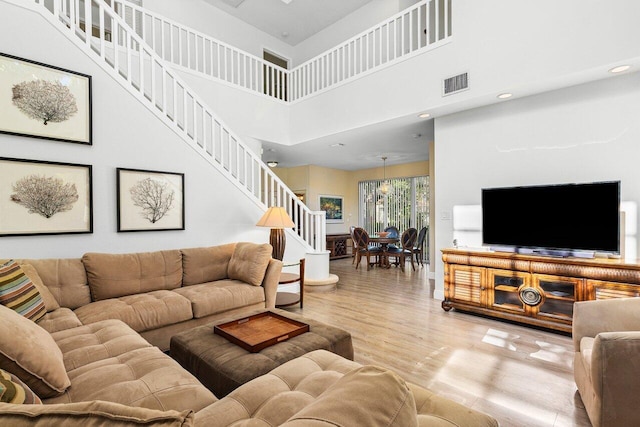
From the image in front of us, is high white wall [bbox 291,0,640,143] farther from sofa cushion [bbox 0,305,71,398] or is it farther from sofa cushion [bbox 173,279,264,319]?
sofa cushion [bbox 0,305,71,398]

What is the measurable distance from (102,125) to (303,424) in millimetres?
3871

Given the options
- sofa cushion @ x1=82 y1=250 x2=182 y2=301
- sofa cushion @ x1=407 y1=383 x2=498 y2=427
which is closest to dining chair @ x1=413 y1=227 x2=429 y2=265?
sofa cushion @ x1=82 y1=250 x2=182 y2=301

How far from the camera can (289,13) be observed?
682 centimetres

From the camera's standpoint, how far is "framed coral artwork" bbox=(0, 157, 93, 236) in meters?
2.79

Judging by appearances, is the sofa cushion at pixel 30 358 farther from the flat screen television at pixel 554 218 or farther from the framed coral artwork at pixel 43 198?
the flat screen television at pixel 554 218

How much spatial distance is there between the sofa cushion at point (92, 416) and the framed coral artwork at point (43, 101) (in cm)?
341

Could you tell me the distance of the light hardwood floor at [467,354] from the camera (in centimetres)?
200

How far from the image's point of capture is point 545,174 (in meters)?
3.58

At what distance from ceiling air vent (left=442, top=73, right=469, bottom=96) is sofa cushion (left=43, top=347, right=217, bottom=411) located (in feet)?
13.4

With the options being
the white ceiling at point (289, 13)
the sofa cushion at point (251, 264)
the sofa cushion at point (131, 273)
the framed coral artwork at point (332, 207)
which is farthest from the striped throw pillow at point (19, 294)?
the framed coral artwork at point (332, 207)

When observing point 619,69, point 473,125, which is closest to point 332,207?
point 473,125

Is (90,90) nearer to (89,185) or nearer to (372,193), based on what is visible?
(89,185)

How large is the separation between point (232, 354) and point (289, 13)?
735 centimetres

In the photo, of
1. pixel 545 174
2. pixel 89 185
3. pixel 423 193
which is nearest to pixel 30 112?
pixel 89 185
